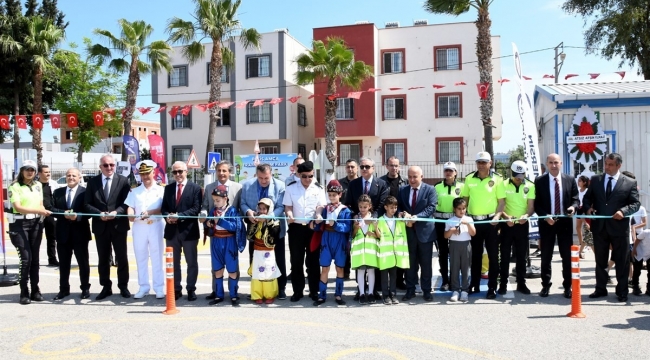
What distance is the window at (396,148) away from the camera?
107 feet

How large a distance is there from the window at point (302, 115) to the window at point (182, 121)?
288 inches

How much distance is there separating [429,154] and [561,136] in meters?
18.6

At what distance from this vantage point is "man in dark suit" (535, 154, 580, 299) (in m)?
7.90

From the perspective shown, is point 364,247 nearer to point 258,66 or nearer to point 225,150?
point 258,66

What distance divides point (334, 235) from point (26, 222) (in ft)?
15.2

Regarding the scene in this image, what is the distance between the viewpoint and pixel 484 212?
7.98 meters

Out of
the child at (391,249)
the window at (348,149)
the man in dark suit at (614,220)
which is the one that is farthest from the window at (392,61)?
the child at (391,249)

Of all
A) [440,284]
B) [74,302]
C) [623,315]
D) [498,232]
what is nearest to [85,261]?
[74,302]

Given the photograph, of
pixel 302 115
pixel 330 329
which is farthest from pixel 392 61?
pixel 330 329

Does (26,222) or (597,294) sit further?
(26,222)

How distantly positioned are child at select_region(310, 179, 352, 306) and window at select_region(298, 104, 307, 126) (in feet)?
89.3

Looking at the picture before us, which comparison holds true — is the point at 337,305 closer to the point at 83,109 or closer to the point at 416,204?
the point at 416,204

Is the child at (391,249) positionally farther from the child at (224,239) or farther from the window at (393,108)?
the window at (393,108)

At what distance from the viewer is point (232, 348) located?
18.7ft
